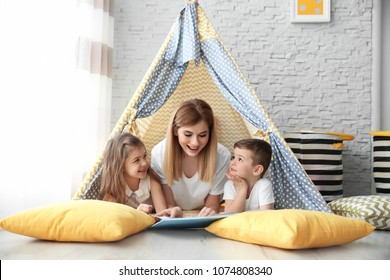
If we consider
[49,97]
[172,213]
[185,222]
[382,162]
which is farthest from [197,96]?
[382,162]

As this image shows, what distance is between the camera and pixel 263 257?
5.73 feet

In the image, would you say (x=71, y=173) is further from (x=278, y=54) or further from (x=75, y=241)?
(x=278, y=54)

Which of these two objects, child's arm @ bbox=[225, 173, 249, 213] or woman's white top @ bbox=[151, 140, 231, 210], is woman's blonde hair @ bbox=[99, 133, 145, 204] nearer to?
woman's white top @ bbox=[151, 140, 231, 210]

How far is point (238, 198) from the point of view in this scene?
2.50 meters

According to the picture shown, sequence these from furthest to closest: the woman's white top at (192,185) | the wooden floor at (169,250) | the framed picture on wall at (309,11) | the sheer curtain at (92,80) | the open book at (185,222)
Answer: the framed picture on wall at (309,11) < the sheer curtain at (92,80) < the woman's white top at (192,185) < the open book at (185,222) < the wooden floor at (169,250)

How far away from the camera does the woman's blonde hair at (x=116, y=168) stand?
8.27ft

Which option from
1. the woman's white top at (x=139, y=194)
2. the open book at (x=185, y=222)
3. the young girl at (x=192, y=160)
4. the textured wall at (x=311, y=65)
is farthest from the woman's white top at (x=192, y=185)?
the textured wall at (x=311, y=65)

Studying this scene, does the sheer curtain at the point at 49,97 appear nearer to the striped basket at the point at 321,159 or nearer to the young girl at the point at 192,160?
the young girl at the point at 192,160

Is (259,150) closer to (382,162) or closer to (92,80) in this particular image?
(382,162)

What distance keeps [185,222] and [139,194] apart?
557 mm

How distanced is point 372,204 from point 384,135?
0.84m

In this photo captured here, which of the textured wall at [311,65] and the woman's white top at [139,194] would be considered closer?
the woman's white top at [139,194]

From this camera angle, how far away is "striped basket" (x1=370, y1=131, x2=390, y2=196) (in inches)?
130

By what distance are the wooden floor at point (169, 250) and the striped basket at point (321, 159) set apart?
3.95 feet
